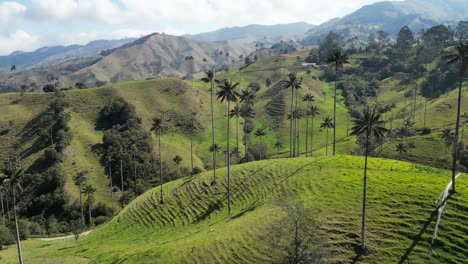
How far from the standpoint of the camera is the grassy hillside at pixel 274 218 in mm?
45188

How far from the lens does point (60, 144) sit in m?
144

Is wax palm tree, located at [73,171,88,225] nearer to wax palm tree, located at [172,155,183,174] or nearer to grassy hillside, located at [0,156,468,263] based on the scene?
grassy hillside, located at [0,156,468,263]

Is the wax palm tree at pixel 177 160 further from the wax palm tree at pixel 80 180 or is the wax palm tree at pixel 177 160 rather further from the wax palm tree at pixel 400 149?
→ the wax palm tree at pixel 400 149

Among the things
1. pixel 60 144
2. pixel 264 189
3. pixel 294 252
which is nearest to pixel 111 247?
pixel 264 189

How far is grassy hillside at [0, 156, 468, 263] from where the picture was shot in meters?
45.2

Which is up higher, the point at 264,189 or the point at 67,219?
the point at 264,189

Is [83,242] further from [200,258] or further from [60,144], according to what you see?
[60,144]

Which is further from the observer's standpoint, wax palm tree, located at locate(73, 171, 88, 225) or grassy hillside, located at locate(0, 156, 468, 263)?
wax palm tree, located at locate(73, 171, 88, 225)

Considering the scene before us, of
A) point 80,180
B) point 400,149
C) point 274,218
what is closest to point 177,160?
point 80,180

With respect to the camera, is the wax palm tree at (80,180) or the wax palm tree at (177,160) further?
the wax palm tree at (177,160)

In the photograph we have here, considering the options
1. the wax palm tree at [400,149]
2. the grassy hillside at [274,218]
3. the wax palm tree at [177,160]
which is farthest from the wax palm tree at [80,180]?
the wax palm tree at [400,149]

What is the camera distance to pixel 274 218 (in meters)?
55.4

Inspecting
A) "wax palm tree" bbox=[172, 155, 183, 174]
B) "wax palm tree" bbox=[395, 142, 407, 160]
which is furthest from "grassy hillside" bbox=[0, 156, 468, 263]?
"wax palm tree" bbox=[395, 142, 407, 160]

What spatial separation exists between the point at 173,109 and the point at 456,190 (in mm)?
157587
